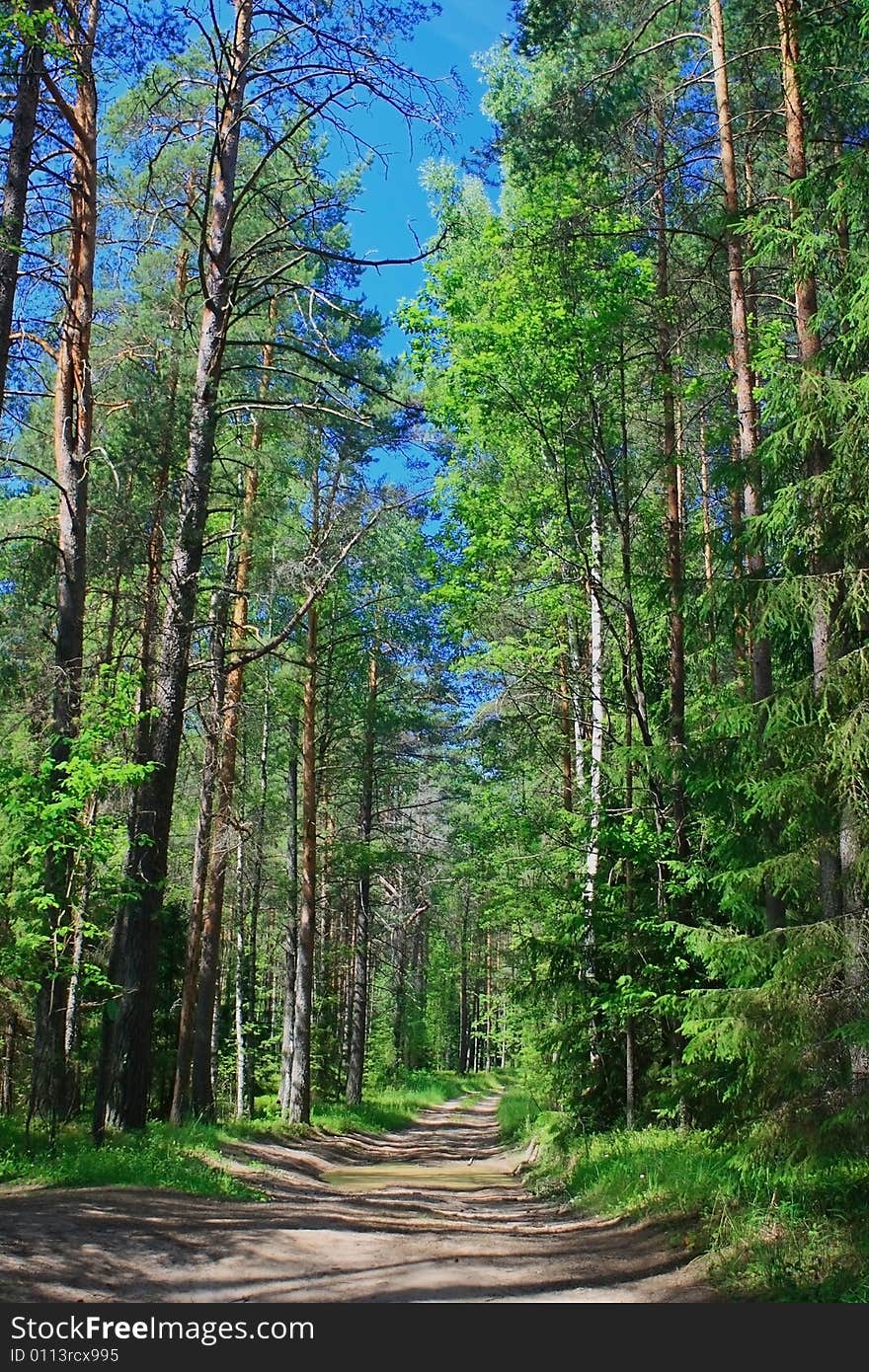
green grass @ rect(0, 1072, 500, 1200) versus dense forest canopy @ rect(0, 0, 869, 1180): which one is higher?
dense forest canopy @ rect(0, 0, 869, 1180)

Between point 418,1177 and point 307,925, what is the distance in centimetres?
596

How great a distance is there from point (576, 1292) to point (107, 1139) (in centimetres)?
604

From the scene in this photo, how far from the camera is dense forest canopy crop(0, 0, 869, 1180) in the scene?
7031 millimetres

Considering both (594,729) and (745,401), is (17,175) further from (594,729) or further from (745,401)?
(594,729)

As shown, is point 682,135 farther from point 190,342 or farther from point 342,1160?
point 342,1160

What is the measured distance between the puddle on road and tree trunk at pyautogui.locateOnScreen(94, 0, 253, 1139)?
3.49 m

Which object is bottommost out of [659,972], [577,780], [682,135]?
[659,972]

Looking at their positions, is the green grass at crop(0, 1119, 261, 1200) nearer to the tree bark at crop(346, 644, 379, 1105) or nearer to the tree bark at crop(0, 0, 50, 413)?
the tree bark at crop(0, 0, 50, 413)

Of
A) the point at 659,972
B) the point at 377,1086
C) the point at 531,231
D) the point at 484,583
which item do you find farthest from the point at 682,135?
the point at 377,1086

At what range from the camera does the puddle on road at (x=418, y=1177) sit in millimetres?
13320

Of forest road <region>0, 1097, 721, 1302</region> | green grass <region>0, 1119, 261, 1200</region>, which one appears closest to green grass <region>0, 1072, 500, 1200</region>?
green grass <region>0, 1119, 261, 1200</region>

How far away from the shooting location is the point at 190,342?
14.3 metres

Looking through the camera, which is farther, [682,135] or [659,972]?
[682,135]

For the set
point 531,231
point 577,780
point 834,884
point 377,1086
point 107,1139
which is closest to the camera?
point 834,884
